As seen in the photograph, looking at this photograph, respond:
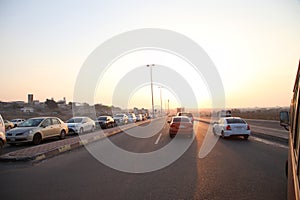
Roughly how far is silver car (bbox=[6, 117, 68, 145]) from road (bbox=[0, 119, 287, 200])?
6162 millimetres

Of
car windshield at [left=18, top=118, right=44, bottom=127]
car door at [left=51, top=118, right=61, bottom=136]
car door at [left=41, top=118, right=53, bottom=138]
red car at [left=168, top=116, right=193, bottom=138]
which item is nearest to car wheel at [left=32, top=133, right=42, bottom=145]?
car door at [left=41, top=118, right=53, bottom=138]

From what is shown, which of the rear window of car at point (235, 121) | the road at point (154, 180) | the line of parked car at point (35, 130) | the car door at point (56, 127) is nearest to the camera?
the road at point (154, 180)

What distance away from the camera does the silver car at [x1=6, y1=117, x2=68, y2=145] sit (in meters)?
15.7

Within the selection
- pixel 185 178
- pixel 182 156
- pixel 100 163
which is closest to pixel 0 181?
pixel 100 163

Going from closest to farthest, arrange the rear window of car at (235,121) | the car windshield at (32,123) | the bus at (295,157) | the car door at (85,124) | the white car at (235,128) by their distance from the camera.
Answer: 1. the bus at (295,157)
2. the car windshield at (32,123)
3. the white car at (235,128)
4. the rear window of car at (235,121)
5. the car door at (85,124)

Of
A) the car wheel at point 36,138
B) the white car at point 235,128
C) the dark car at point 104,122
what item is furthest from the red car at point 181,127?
the dark car at point 104,122

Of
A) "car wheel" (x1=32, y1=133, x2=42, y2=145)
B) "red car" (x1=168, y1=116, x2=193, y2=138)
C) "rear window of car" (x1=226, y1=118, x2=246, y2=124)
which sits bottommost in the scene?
"car wheel" (x1=32, y1=133, x2=42, y2=145)

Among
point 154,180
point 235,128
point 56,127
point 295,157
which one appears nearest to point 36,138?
point 56,127

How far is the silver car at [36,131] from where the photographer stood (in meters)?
15.7

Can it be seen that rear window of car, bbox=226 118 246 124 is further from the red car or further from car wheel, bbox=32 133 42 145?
car wheel, bbox=32 133 42 145

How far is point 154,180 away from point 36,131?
1146 cm

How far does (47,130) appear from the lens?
1772cm

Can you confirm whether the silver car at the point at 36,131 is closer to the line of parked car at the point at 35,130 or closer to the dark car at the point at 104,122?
the line of parked car at the point at 35,130

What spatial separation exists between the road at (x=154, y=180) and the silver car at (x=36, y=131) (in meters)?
6.16
